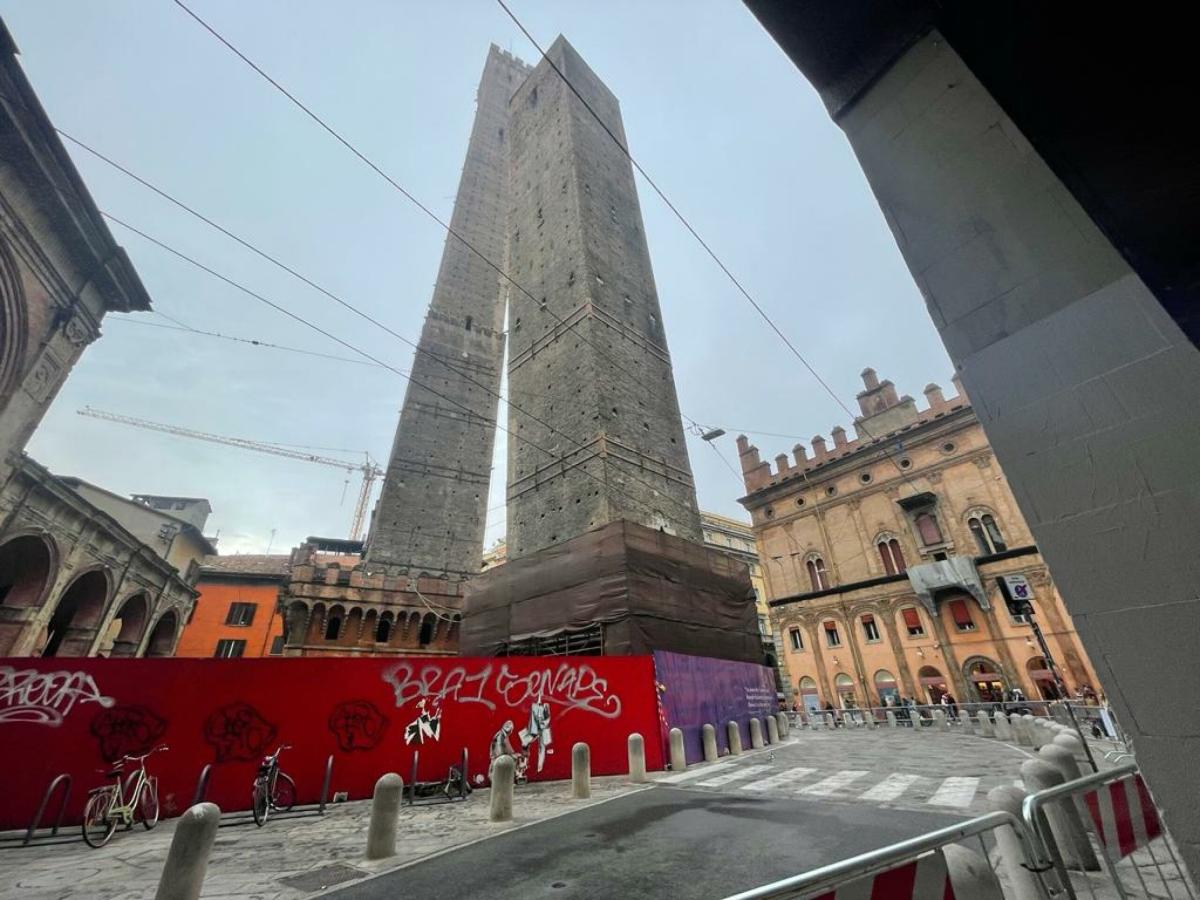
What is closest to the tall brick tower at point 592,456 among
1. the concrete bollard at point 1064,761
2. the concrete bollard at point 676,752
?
the concrete bollard at point 676,752

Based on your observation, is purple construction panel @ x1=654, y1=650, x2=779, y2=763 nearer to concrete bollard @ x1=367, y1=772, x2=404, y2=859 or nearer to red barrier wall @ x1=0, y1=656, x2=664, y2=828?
red barrier wall @ x1=0, y1=656, x2=664, y2=828

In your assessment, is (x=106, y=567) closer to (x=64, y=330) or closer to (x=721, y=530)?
(x=64, y=330)

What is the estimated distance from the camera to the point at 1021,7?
1656 millimetres

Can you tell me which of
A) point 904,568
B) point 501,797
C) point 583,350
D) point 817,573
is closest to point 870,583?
point 904,568

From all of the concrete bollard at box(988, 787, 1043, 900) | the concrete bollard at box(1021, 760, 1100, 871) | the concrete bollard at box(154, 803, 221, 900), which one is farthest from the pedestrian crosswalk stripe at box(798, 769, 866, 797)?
the concrete bollard at box(154, 803, 221, 900)

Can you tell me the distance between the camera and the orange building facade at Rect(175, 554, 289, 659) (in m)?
30.1

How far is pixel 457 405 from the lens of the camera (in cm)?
3609

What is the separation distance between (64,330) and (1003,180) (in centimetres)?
1908

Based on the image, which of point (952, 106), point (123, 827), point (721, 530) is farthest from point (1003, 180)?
point (721, 530)

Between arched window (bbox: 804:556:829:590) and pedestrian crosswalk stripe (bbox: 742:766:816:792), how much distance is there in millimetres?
22353

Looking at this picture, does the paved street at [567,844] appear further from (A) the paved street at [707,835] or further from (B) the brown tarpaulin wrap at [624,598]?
(B) the brown tarpaulin wrap at [624,598]

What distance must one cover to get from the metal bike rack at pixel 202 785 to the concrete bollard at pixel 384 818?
3.62 m

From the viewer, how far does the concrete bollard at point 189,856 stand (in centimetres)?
348

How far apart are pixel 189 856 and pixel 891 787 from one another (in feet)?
26.8
